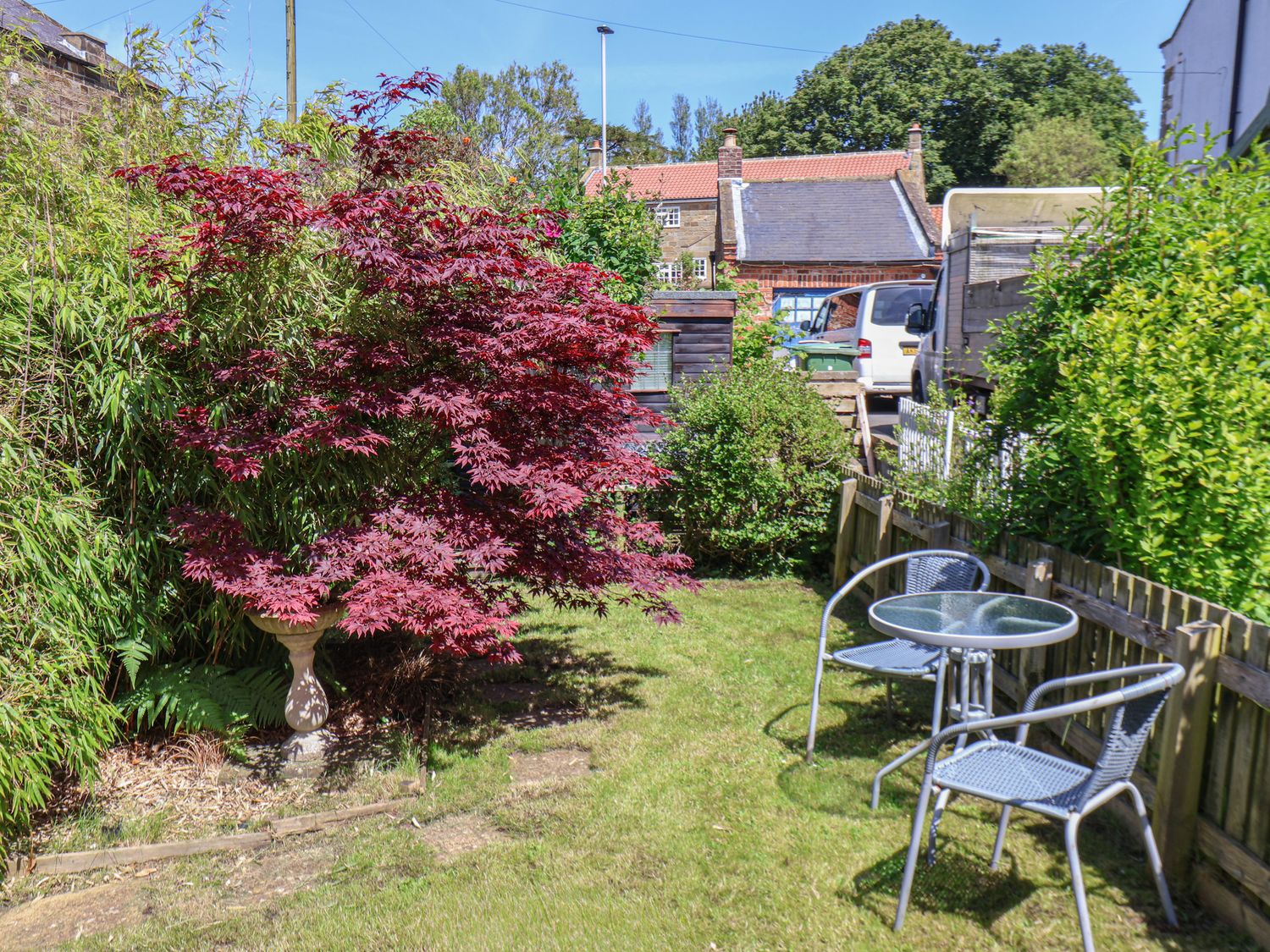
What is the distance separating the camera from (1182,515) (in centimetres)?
371

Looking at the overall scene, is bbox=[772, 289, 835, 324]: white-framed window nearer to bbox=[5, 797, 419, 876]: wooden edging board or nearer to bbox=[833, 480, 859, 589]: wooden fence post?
bbox=[833, 480, 859, 589]: wooden fence post

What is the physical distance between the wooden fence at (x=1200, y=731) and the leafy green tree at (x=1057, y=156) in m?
36.9

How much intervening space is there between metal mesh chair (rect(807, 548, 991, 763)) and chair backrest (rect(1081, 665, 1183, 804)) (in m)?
1.39

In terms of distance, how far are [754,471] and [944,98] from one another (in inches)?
1804

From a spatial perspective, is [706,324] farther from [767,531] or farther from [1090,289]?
[1090,289]

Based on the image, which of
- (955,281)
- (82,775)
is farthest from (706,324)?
(82,775)

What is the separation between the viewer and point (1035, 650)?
463 centimetres

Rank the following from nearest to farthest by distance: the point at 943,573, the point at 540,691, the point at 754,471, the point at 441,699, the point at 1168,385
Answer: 1. the point at 1168,385
2. the point at 943,573
3. the point at 441,699
4. the point at 540,691
5. the point at 754,471

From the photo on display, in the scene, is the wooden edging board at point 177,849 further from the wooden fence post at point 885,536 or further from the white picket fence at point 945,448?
the wooden fence post at point 885,536

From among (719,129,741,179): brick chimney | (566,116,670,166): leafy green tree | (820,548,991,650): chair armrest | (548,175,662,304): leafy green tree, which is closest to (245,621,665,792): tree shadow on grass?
(820,548,991,650): chair armrest

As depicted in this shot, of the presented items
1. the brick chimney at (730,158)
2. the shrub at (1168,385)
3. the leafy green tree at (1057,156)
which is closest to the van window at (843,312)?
the brick chimney at (730,158)

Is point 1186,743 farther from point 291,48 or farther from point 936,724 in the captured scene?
point 291,48

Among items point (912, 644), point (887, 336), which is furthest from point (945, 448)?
point (887, 336)

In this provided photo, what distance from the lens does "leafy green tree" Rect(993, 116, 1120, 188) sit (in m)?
36.6
